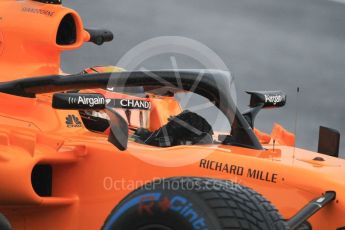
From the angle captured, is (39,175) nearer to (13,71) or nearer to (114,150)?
(114,150)

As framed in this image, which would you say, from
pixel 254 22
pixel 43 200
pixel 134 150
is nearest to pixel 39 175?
pixel 43 200

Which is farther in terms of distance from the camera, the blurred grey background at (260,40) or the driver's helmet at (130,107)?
the blurred grey background at (260,40)

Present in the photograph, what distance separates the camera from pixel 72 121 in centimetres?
624

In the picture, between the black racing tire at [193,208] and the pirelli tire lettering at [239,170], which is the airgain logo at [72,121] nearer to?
the pirelli tire lettering at [239,170]

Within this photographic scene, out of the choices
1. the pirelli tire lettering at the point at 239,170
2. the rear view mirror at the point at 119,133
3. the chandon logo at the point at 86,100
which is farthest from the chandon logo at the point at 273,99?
the chandon logo at the point at 86,100

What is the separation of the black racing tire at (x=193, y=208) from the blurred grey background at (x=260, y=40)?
259 inches

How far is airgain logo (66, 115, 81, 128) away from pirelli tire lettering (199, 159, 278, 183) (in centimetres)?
105

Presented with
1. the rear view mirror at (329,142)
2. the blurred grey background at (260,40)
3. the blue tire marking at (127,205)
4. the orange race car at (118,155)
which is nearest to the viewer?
the blue tire marking at (127,205)

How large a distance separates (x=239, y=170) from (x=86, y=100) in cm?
98

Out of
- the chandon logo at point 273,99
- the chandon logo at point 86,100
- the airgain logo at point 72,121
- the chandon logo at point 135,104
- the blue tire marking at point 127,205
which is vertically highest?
the chandon logo at point 273,99

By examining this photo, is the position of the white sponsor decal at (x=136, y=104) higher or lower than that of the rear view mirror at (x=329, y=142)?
higher

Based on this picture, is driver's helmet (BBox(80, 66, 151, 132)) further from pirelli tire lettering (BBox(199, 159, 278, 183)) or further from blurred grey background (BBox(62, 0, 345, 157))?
blurred grey background (BBox(62, 0, 345, 157))

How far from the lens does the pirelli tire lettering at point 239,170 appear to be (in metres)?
5.49

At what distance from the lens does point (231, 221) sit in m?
4.21
